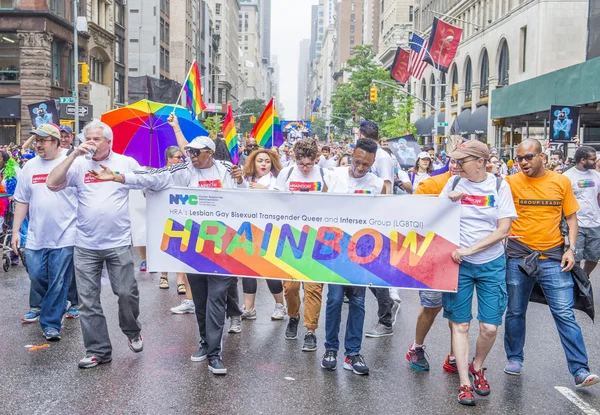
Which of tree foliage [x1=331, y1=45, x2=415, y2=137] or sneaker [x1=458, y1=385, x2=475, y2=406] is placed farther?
tree foliage [x1=331, y1=45, x2=415, y2=137]

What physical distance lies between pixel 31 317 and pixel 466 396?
15.7ft

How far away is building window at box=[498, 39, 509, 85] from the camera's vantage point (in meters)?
46.3

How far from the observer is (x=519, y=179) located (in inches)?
259

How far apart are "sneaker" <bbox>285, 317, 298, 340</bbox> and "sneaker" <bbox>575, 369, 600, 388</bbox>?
277 centimetres

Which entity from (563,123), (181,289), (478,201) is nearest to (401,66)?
(563,123)

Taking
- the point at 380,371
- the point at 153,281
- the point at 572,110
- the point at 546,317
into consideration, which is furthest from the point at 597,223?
the point at 572,110

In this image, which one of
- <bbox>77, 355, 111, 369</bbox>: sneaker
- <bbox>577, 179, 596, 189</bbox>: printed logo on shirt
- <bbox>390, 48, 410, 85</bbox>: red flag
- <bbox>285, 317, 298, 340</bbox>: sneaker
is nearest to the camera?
<bbox>77, 355, 111, 369</bbox>: sneaker

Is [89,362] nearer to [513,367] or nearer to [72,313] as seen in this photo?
[72,313]

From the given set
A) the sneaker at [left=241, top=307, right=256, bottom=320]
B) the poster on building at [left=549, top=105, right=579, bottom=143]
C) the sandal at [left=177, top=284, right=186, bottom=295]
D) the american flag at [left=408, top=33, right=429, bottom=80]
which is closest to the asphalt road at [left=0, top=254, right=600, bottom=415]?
the sneaker at [left=241, top=307, right=256, bottom=320]

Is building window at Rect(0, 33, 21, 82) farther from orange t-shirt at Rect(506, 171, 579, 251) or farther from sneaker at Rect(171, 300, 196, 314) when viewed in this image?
orange t-shirt at Rect(506, 171, 579, 251)

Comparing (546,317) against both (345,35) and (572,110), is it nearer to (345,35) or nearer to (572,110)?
(572,110)

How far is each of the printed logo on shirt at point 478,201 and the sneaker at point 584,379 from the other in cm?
151

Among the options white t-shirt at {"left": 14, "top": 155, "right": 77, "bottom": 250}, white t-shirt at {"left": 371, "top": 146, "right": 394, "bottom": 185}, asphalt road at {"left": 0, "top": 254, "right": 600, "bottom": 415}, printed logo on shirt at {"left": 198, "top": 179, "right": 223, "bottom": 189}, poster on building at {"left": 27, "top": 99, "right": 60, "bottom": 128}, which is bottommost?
asphalt road at {"left": 0, "top": 254, "right": 600, "bottom": 415}

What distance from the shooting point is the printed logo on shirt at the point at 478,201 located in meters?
6.15
